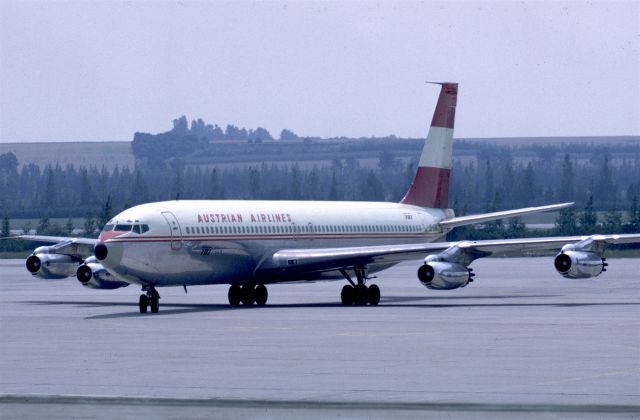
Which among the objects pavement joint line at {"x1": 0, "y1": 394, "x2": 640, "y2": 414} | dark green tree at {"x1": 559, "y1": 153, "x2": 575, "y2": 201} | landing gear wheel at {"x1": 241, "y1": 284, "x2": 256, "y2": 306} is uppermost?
dark green tree at {"x1": 559, "y1": 153, "x2": 575, "y2": 201}

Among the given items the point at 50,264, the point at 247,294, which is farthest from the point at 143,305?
the point at 50,264

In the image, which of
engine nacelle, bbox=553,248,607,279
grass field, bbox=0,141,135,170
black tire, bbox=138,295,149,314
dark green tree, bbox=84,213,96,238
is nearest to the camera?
black tire, bbox=138,295,149,314

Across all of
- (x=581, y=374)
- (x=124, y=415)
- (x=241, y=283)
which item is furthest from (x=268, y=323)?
(x=124, y=415)

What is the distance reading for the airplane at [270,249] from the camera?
42250 millimetres

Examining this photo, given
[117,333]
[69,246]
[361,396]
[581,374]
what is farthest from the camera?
[69,246]

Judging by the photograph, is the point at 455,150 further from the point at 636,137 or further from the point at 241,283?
the point at 241,283

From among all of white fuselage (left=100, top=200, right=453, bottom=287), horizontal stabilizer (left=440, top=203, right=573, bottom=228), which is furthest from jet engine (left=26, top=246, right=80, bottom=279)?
horizontal stabilizer (left=440, top=203, right=573, bottom=228)

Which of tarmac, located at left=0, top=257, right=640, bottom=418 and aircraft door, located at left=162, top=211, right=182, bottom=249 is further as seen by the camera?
aircraft door, located at left=162, top=211, right=182, bottom=249

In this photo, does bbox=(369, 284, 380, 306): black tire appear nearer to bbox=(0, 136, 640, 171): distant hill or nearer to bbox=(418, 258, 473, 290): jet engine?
bbox=(418, 258, 473, 290): jet engine

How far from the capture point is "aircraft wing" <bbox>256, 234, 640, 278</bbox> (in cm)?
4397

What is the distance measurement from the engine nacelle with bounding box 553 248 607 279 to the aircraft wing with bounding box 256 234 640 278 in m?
0.47

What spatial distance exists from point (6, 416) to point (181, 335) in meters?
13.9

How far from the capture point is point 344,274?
4769cm

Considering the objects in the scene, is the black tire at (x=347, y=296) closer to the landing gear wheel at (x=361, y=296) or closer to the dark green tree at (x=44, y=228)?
the landing gear wheel at (x=361, y=296)
